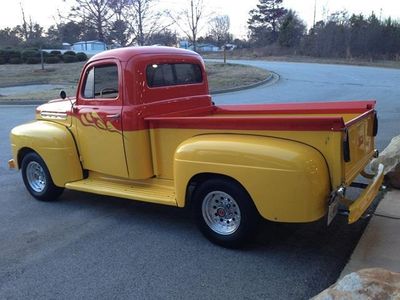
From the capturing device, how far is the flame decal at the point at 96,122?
4.92m

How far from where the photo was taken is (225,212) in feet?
13.7

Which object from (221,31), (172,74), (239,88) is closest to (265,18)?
(221,31)

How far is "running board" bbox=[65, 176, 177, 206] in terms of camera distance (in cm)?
460

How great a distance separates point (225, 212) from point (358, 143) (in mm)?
1458

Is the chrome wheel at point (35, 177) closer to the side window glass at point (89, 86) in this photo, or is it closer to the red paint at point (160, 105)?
the red paint at point (160, 105)

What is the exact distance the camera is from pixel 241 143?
3852mm

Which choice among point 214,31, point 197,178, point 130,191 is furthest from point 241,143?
point 214,31

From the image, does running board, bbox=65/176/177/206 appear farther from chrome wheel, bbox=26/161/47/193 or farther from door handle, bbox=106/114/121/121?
door handle, bbox=106/114/121/121

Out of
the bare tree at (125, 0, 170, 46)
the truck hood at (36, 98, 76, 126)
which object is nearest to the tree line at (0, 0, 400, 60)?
the bare tree at (125, 0, 170, 46)

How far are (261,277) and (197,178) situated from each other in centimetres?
112

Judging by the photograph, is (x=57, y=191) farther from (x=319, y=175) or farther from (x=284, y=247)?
(x=319, y=175)

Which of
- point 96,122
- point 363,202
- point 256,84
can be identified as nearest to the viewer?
point 363,202

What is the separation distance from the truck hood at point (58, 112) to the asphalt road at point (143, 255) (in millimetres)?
1086

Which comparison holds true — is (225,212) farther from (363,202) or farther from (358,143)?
(358,143)
